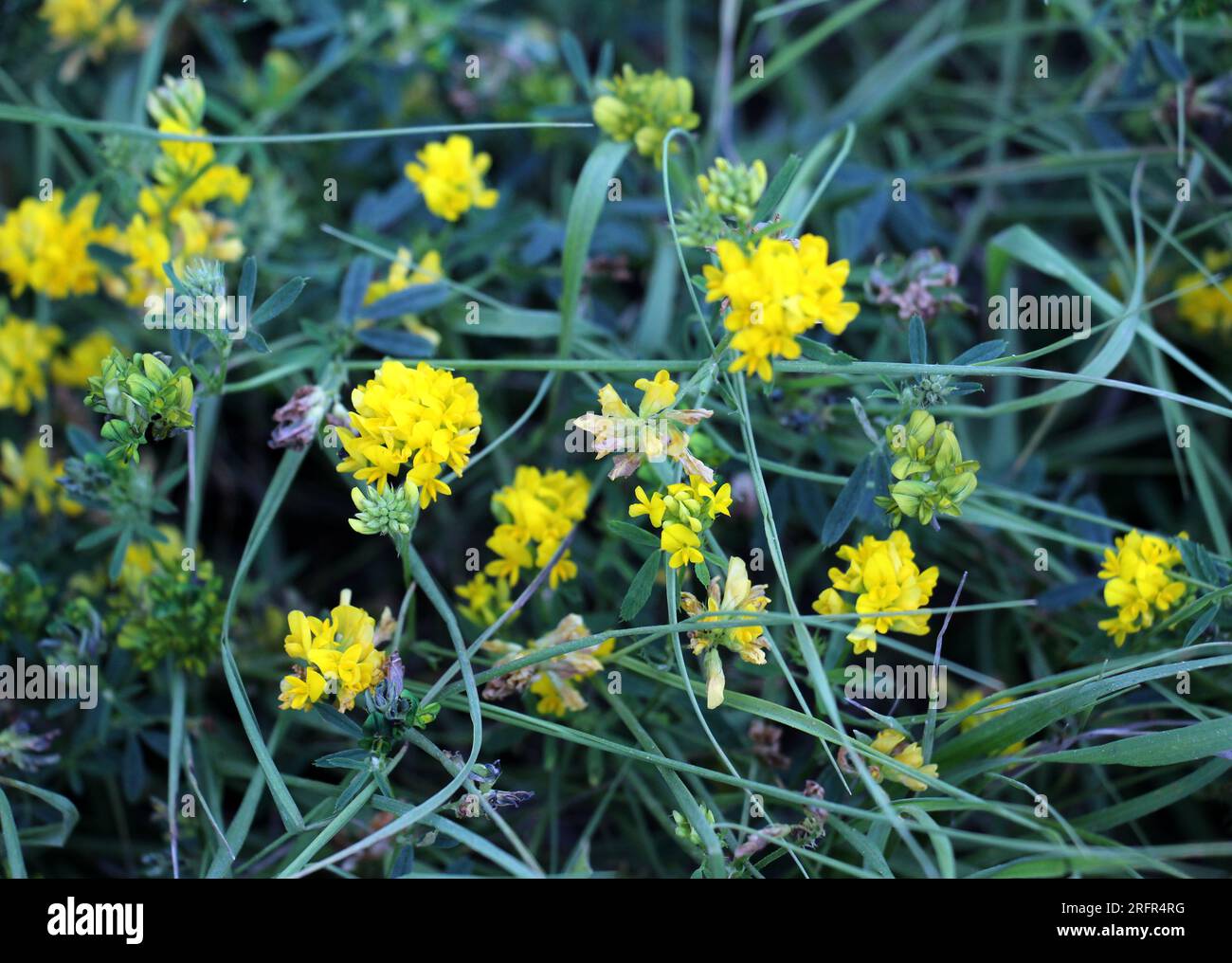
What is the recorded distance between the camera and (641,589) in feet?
4.58

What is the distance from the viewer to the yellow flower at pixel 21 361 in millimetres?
1858

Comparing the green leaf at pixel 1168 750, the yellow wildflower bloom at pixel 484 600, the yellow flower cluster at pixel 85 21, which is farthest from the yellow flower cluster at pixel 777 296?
the yellow flower cluster at pixel 85 21

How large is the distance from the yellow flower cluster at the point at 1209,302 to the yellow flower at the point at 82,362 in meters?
2.09

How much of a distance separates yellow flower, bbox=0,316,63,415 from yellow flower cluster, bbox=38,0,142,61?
674 millimetres

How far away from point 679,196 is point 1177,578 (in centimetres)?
101

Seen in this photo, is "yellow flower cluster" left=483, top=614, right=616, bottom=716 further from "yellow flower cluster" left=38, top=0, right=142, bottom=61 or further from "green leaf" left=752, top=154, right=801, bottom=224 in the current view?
"yellow flower cluster" left=38, top=0, right=142, bottom=61

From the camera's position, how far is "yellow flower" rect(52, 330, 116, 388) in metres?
2.03

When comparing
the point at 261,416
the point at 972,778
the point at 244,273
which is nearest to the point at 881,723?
the point at 972,778

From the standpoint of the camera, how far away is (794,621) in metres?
1.30

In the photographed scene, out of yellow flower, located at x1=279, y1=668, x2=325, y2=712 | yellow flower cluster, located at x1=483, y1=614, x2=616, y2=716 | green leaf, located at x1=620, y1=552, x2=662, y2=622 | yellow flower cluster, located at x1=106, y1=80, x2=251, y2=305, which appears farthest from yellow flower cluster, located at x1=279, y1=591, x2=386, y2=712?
yellow flower cluster, located at x1=106, y1=80, x2=251, y2=305

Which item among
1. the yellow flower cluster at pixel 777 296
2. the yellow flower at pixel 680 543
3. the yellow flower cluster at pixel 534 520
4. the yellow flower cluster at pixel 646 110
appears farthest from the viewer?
the yellow flower cluster at pixel 646 110

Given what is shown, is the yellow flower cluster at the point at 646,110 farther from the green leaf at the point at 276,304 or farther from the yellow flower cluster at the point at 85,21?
the yellow flower cluster at the point at 85,21
